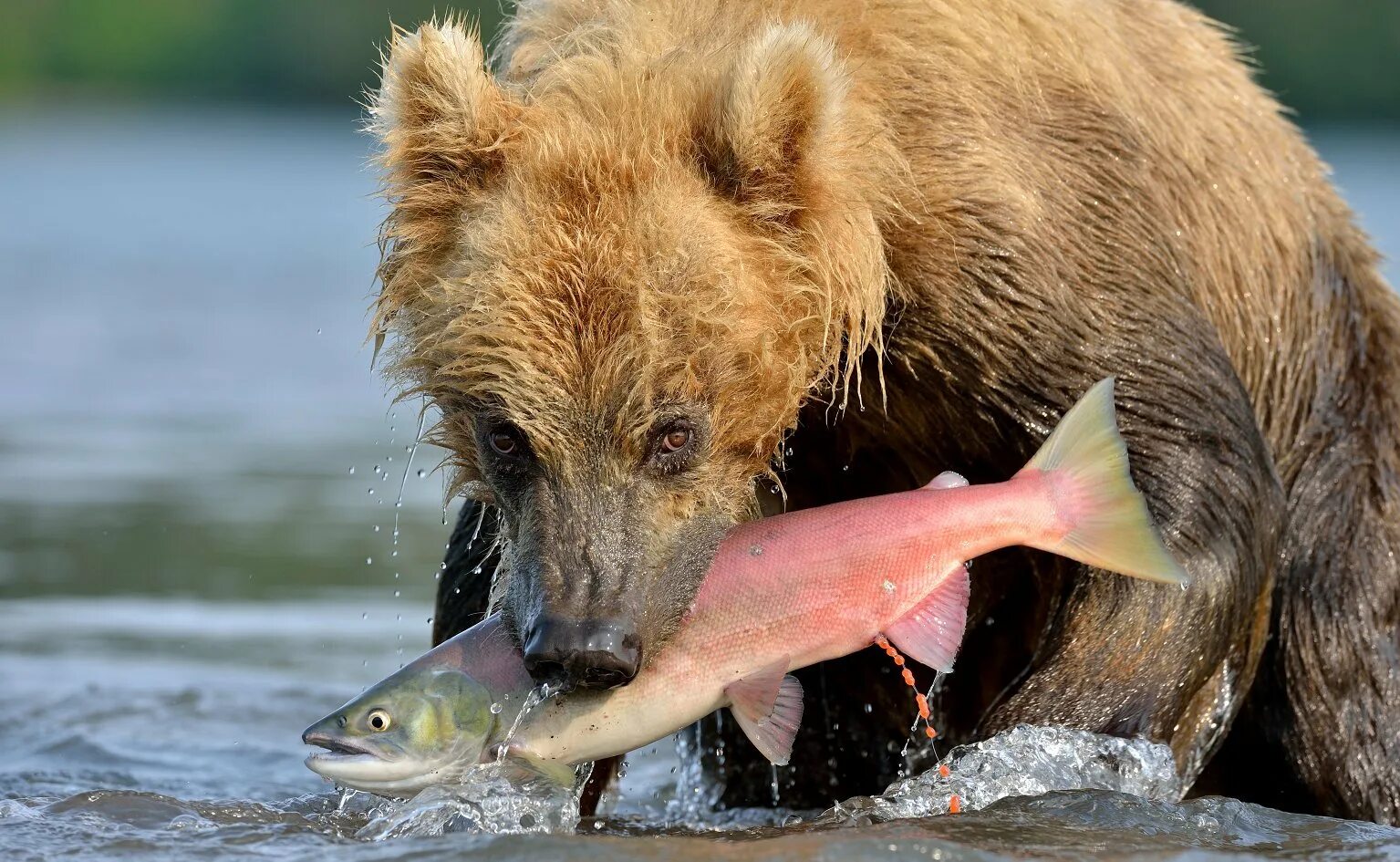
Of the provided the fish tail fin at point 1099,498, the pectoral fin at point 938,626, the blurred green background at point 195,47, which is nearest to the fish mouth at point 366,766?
the pectoral fin at point 938,626

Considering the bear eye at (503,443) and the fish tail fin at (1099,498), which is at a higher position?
the fish tail fin at (1099,498)

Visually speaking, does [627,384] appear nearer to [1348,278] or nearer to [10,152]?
[1348,278]

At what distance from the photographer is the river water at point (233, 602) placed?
4.93 meters

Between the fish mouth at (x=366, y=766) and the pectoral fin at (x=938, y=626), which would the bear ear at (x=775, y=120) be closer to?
the pectoral fin at (x=938, y=626)

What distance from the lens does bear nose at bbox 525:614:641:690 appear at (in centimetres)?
434

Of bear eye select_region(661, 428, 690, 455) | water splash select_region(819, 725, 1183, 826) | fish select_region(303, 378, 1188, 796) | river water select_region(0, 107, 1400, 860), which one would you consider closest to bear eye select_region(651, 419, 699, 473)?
bear eye select_region(661, 428, 690, 455)

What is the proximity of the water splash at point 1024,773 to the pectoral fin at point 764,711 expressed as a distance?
1.97ft

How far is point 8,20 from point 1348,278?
162 feet

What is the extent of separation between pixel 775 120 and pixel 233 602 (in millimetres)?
5145

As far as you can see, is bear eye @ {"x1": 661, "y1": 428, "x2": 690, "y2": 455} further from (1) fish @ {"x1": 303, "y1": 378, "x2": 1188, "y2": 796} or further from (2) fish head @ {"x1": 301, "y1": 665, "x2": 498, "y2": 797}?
(2) fish head @ {"x1": 301, "y1": 665, "x2": 498, "y2": 797}

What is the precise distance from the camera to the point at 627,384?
181 inches

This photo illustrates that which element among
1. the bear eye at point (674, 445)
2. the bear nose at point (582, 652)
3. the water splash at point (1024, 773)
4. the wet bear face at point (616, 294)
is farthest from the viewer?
the water splash at point (1024, 773)

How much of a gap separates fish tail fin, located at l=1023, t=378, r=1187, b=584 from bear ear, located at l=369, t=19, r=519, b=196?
149 centimetres

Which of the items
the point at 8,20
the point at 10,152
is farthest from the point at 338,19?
the point at 10,152
